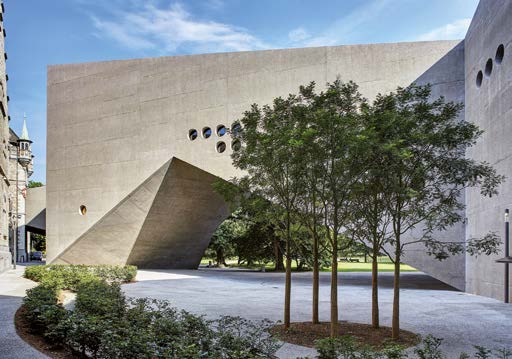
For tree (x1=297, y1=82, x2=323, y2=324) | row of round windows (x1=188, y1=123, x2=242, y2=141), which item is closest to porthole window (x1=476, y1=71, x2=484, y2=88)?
tree (x1=297, y1=82, x2=323, y2=324)

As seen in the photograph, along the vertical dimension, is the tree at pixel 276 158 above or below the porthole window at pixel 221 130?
below

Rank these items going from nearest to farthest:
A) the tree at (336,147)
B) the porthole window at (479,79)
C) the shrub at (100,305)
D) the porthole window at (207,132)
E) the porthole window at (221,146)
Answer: the tree at (336,147)
the shrub at (100,305)
the porthole window at (479,79)
the porthole window at (221,146)
the porthole window at (207,132)

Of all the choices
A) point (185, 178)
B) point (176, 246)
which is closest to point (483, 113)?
point (185, 178)

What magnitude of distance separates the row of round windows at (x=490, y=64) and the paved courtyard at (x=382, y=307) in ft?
25.0

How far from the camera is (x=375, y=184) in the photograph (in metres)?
8.90

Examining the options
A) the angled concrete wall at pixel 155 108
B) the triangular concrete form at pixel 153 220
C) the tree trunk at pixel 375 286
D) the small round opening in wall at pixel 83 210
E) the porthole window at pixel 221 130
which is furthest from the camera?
the small round opening in wall at pixel 83 210

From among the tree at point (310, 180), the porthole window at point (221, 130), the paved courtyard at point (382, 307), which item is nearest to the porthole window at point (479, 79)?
the paved courtyard at point (382, 307)

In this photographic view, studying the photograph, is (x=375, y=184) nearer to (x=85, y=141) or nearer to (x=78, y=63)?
(x=85, y=141)

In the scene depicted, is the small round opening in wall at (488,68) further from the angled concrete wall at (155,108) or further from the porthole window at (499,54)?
the angled concrete wall at (155,108)

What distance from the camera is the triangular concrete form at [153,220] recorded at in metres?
25.5

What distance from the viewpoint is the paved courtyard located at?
379 inches

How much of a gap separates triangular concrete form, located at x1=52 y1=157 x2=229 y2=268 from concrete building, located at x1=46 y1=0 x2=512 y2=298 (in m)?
0.08

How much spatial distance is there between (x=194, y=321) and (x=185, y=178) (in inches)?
A: 728

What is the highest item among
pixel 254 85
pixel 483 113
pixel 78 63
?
pixel 78 63
